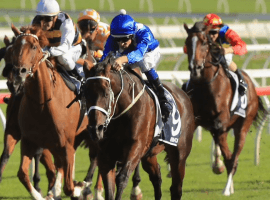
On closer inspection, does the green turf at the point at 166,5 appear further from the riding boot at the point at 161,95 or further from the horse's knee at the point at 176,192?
the riding boot at the point at 161,95

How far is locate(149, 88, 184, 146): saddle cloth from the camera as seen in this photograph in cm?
595

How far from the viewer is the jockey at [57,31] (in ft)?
22.2

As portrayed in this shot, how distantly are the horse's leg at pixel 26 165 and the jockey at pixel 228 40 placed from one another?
8.97 feet

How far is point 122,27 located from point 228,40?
3.16 m

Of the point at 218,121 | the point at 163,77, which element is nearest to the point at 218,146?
the point at 218,121

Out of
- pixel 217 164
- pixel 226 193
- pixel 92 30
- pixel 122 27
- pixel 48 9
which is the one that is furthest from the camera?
pixel 217 164

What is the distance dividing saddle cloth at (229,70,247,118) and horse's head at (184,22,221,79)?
57 centimetres

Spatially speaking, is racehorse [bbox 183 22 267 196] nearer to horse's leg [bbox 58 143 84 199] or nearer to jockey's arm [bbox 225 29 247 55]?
jockey's arm [bbox 225 29 247 55]

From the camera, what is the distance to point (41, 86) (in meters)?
6.39

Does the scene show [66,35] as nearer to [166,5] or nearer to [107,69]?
[107,69]

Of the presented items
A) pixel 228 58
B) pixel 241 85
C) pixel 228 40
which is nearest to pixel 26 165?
pixel 241 85

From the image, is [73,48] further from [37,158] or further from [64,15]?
[37,158]

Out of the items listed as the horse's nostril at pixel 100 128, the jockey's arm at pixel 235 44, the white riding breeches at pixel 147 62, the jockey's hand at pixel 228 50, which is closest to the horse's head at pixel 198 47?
the jockey's hand at pixel 228 50

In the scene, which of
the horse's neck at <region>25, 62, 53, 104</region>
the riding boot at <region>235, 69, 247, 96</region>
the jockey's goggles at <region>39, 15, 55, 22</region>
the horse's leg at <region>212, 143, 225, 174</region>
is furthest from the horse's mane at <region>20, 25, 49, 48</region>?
the horse's leg at <region>212, 143, 225, 174</region>
